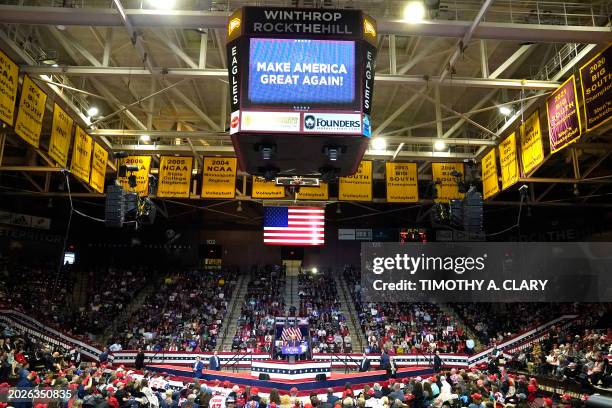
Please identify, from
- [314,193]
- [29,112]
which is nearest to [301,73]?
[29,112]

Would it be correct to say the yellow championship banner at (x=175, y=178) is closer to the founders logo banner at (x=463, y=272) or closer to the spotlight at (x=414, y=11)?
the founders logo banner at (x=463, y=272)

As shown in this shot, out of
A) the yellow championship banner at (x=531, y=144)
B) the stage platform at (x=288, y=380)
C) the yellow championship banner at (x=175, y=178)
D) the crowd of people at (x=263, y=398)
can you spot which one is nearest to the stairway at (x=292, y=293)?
the stage platform at (x=288, y=380)

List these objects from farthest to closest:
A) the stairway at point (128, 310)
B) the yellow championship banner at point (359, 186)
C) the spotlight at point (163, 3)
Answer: the stairway at point (128, 310) → the yellow championship banner at point (359, 186) → the spotlight at point (163, 3)

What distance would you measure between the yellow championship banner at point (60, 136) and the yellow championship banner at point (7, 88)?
75.1 inches

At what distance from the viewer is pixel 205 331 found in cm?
2289

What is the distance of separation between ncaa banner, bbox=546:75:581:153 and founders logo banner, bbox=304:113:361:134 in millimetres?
6864

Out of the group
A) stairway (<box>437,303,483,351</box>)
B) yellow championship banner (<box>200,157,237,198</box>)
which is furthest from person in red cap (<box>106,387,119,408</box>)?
stairway (<box>437,303,483,351</box>)

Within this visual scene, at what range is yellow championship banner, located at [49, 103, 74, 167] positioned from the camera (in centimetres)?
1259

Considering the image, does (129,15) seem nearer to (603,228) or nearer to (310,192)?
(310,192)

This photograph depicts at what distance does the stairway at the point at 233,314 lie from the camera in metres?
22.8

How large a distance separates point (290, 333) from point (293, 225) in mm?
5436

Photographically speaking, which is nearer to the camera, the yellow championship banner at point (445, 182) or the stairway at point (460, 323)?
the yellow championship banner at point (445, 182)

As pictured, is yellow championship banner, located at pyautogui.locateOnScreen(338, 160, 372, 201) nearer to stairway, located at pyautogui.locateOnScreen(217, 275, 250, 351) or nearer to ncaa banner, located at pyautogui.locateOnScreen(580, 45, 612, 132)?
ncaa banner, located at pyautogui.locateOnScreen(580, 45, 612, 132)

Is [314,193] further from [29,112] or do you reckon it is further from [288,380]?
[29,112]
